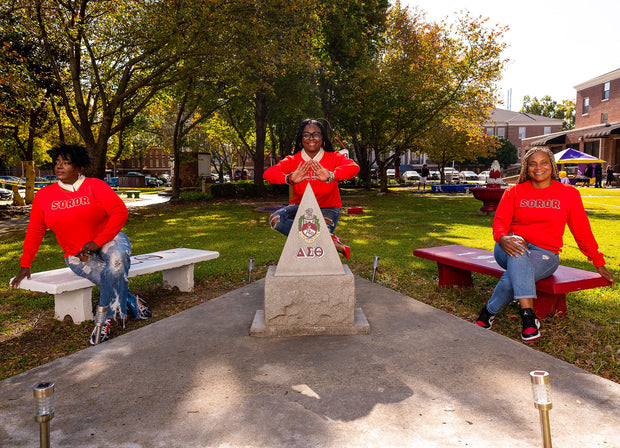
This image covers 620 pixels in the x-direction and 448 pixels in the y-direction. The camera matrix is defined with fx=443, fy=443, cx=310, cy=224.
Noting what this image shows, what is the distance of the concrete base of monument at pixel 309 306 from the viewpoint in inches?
167

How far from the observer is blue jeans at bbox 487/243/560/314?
4.16m

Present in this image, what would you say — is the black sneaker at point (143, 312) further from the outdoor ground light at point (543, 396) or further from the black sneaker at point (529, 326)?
the outdoor ground light at point (543, 396)

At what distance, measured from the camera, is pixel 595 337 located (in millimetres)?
4203

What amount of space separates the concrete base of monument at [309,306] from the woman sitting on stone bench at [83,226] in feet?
5.00

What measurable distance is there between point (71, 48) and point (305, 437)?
1484 cm

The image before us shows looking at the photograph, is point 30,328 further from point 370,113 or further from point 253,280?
point 370,113

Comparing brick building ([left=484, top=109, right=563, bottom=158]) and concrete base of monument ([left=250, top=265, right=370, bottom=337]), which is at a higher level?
brick building ([left=484, top=109, right=563, bottom=158])

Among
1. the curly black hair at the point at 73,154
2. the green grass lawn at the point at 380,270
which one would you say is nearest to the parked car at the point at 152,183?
the green grass lawn at the point at 380,270

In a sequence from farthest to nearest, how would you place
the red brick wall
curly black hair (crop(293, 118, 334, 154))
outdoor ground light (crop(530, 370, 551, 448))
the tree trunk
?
the red brick wall → the tree trunk → curly black hair (crop(293, 118, 334, 154)) → outdoor ground light (crop(530, 370, 551, 448))

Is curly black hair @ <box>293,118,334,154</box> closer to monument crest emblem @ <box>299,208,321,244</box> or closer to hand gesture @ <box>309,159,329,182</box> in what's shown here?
hand gesture @ <box>309,159,329,182</box>

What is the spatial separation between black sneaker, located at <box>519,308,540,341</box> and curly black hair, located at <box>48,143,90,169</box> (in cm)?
462

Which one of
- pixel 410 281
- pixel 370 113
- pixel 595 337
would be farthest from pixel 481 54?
pixel 595 337

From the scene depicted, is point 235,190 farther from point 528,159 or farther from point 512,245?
point 512,245

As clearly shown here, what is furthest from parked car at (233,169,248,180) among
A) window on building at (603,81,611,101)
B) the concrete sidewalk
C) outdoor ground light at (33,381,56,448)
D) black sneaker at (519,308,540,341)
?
outdoor ground light at (33,381,56,448)
